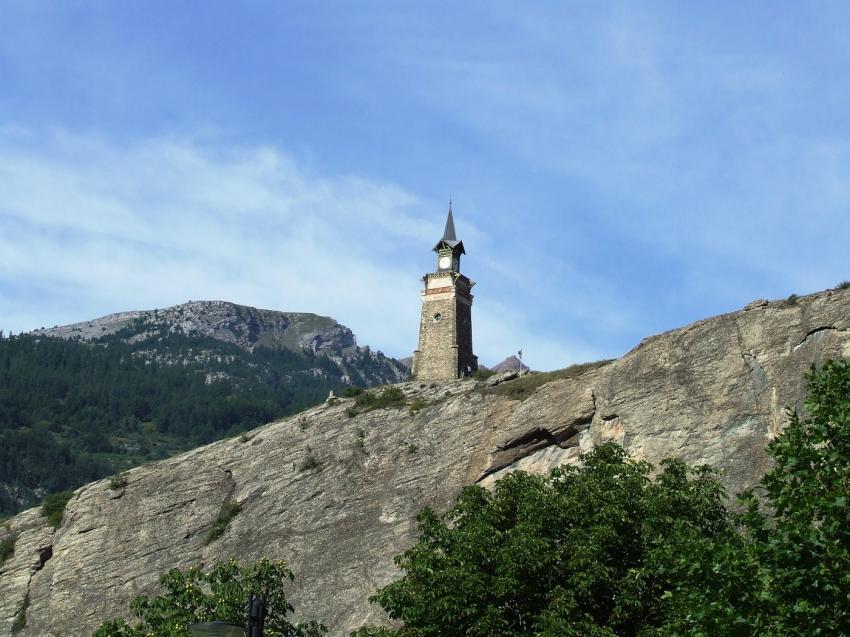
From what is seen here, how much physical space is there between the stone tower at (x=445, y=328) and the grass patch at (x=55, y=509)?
25.0m

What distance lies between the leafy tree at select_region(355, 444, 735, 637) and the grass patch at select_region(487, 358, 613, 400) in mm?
21038

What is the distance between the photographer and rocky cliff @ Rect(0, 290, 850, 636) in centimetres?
4669

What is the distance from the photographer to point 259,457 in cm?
6488

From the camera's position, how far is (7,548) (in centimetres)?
6831

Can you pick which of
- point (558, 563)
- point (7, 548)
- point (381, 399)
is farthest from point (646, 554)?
point (7, 548)

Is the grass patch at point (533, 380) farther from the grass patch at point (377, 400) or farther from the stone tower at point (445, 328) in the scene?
the stone tower at point (445, 328)

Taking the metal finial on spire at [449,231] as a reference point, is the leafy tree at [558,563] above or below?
below

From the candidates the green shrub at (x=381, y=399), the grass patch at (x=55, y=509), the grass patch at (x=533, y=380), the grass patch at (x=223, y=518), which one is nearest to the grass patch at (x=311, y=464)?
the grass patch at (x=223, y=518)

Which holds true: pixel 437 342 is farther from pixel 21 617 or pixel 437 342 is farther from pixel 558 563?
pixel 558 563

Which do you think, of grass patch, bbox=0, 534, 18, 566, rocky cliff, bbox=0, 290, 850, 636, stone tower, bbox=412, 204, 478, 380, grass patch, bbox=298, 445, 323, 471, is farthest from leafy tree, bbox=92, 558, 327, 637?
stone tower, bbox=412, 204, 478, 380

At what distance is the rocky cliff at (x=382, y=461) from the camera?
153 feet

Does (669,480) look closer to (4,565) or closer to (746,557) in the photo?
(746,557)

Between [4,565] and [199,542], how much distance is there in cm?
1532

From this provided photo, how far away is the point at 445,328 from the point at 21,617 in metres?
32.6
